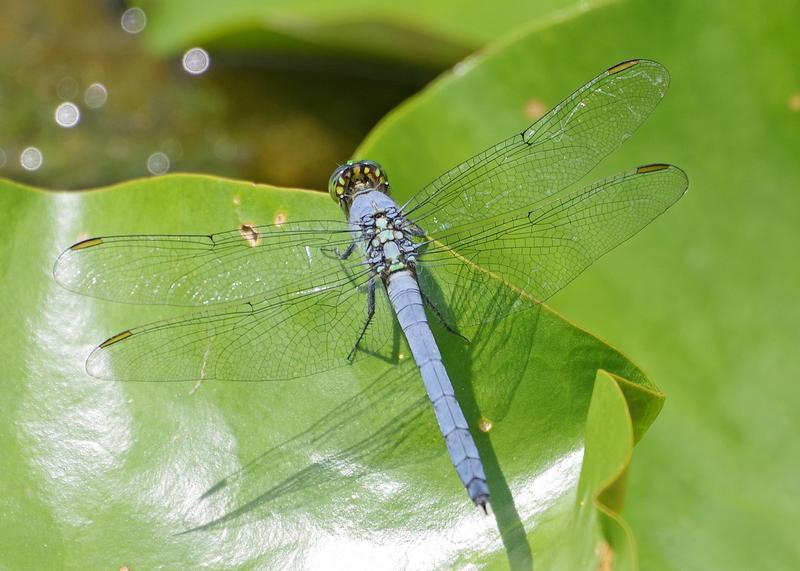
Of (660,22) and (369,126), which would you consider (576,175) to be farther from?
(369,126)

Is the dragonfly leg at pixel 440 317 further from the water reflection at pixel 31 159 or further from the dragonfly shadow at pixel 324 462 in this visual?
the water reflection at pixel 31 159

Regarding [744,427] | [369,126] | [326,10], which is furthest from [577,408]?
[369,126]

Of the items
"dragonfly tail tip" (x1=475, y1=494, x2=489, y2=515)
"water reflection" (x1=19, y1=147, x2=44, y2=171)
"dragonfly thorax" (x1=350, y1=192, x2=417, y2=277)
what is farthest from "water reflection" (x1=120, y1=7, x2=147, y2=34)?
"dragonfly tail tip" (x1=475, y1=494, x2=489, y2=515)

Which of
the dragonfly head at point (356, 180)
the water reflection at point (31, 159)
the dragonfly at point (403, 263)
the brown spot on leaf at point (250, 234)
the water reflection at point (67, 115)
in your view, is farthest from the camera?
the water reflection at point (67, 115)

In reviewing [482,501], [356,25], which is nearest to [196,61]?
[356,25]

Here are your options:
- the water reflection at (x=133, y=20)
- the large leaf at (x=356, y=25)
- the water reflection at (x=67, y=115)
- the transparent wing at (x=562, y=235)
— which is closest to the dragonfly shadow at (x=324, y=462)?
the transparent wing at (x=562, y=235)

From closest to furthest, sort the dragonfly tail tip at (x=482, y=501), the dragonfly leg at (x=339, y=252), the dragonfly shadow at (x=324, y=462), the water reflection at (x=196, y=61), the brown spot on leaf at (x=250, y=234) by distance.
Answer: the dragonfly tail tip at (x=482, y=501) → the dragonfly shadow at (x=324, y=462) → the brown spot on leaf at (x=250, y=234) → the dragonfly leg at (x=339, y=252) → the water reflection at (x=196, y=61)

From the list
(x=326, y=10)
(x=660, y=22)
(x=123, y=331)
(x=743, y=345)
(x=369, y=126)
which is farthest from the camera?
(x=369, y=126)
